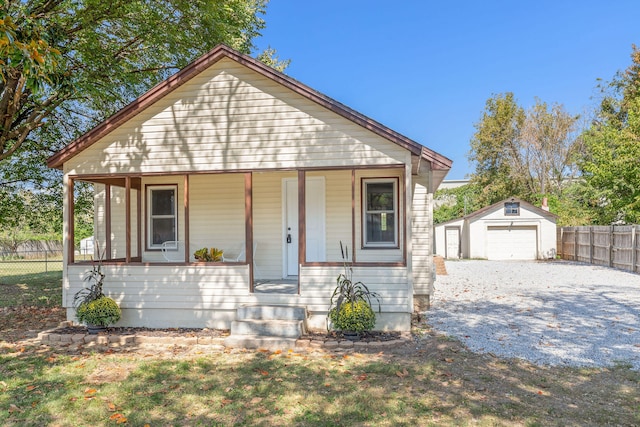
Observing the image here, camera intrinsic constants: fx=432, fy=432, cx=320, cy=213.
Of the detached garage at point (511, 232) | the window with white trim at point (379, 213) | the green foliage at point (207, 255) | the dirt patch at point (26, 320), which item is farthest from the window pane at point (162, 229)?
the detached garage at point (511, 232)

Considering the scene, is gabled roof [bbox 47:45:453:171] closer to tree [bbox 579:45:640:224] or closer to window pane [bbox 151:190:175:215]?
window pane [bbox 151:190:175:215]

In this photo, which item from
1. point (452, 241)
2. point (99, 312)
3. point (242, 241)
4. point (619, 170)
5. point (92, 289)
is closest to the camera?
point (99, 312)

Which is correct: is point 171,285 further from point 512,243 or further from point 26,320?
point 512,243

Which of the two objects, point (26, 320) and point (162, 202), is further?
point (162, 202)

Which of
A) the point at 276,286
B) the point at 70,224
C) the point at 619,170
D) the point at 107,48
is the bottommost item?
the point at 276,286

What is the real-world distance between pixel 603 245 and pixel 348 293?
16.8 meters

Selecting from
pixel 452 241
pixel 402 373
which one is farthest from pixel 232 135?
pixel 452 241

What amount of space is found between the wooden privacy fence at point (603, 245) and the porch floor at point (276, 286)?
14.0 metres

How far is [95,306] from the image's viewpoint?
732cm

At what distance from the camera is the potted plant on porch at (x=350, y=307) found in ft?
22.2

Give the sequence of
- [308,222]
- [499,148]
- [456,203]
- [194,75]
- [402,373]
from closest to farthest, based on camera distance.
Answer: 1. [402,373]
2. [194,75]
3. [308,222]
4. [499,148]
5. [456,203]

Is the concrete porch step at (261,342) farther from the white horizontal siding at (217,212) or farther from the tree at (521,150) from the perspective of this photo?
the tree at (521,150)

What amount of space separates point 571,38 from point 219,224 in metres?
18.1

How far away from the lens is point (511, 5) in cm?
1609
